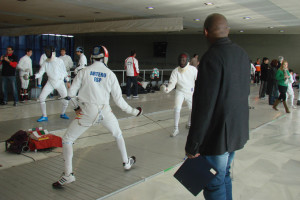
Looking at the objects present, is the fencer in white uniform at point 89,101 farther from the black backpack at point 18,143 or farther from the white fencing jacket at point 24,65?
the white fencing jacket at point 24,65

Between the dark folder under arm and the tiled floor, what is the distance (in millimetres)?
1028

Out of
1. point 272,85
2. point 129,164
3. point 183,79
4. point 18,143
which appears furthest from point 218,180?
point 272,85

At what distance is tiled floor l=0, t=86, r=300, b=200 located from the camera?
134 inches

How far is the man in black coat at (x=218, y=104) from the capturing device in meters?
2.11

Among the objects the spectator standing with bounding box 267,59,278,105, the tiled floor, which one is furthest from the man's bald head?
the spectator standing with bounding box 267,59,278,105

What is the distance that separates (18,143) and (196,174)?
11.4 feet

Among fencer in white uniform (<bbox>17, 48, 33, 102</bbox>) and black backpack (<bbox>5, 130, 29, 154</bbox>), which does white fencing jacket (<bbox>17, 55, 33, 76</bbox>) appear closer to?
fencer in white uniform (<bbox>17, 48, 33, 102</bbox>)

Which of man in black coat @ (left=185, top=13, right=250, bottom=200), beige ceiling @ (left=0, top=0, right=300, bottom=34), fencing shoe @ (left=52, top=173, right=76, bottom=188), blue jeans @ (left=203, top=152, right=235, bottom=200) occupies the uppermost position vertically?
beige ceiling @ (left=0, top=0, right=300, bottom=34)

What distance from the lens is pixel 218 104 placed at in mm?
2168

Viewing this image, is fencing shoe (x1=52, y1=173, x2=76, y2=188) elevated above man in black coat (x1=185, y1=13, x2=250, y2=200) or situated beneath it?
situated beneath

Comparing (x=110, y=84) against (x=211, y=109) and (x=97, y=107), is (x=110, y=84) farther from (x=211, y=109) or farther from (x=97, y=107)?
(x=211, y=109)

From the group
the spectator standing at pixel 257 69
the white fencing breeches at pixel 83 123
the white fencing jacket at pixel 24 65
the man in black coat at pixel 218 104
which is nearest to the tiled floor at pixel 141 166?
the white fencing breeches at pixel 83 123

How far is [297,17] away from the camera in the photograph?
12.6m

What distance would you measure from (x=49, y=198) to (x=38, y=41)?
29468 mm
